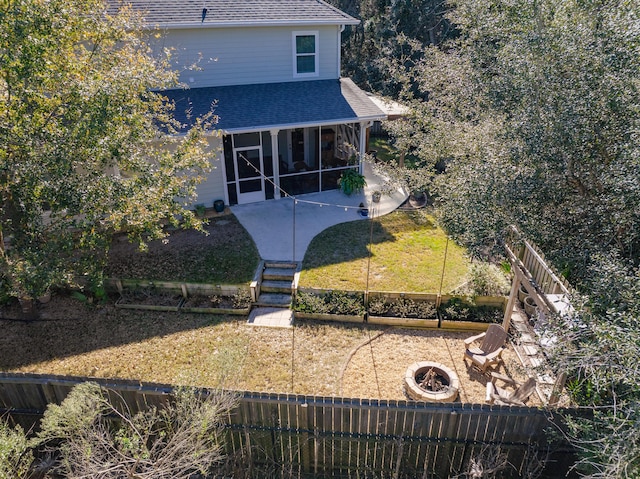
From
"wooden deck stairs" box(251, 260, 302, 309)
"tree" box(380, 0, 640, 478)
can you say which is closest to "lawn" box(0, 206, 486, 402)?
"wooden deck stairs" box(251, 260, 302, 309)

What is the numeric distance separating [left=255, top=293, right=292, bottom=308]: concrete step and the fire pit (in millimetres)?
3898

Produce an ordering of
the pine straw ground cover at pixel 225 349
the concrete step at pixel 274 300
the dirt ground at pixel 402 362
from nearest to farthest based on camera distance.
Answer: the dirt ground at pixel 402 362, the pine straw ground cover at pixel 225 349, the concrete step at pixel 274 300

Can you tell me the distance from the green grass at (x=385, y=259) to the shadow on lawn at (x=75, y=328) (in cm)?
305

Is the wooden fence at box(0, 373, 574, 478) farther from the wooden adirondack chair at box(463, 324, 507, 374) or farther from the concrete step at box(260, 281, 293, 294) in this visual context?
the concrete step at box(260, 281, 293, 294)

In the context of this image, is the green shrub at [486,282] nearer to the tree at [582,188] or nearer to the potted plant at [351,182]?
the tree at [582,188]

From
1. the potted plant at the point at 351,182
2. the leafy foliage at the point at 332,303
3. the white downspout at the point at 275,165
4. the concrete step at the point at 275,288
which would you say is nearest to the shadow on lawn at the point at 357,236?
the concrete step at the point at 275,288

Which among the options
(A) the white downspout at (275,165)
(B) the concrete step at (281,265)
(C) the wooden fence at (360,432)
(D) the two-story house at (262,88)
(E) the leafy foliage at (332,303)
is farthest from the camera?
(A) the white downspout at (275,165)

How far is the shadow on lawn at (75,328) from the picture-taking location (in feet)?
31.8

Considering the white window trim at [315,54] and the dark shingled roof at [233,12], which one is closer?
the dark shingled roof at [233,12]

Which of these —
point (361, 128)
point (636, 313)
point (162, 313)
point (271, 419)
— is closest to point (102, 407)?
point (271, 419)

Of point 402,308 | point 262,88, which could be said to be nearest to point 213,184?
point 262,88

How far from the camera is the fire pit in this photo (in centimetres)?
821

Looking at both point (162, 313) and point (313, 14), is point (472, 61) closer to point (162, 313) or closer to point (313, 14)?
point (313, 14)

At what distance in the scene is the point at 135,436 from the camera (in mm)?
5652
